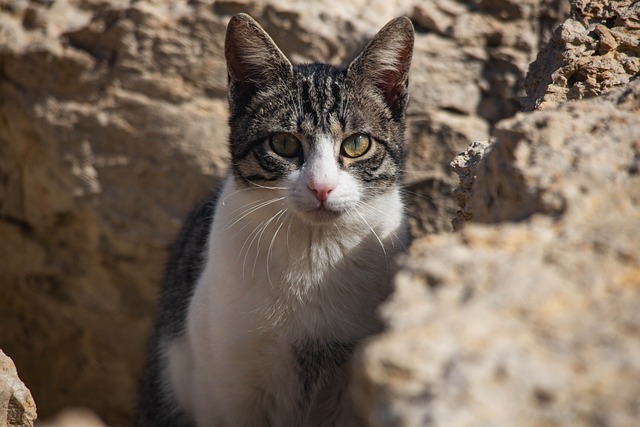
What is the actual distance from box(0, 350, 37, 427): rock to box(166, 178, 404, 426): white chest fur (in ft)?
2.52

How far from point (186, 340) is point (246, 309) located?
71 centimetres

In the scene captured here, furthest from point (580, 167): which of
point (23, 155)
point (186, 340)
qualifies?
point (23, 155)

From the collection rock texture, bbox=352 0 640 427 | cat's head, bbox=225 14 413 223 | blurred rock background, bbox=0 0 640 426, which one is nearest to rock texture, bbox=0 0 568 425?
blurred rock background, bbox=0 0 640 426

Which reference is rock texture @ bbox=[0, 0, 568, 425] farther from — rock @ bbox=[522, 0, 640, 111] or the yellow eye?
the yellow eye

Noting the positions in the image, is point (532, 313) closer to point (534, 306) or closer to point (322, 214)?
Answer: point (534, 306)

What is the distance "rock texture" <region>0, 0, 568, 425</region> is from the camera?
456 centimetres

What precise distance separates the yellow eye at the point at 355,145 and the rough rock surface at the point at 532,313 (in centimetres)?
103

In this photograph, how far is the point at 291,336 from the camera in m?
2.94

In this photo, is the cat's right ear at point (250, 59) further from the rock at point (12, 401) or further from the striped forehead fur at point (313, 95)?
the rock at point (12, 401)

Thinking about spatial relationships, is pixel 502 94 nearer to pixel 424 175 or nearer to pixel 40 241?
pixel 424 175

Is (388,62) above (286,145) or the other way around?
above

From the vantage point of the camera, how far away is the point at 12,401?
8.53 feet

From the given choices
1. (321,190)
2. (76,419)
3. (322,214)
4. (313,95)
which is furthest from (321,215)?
(76,419)

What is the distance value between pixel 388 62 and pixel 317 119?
1.49 ft
